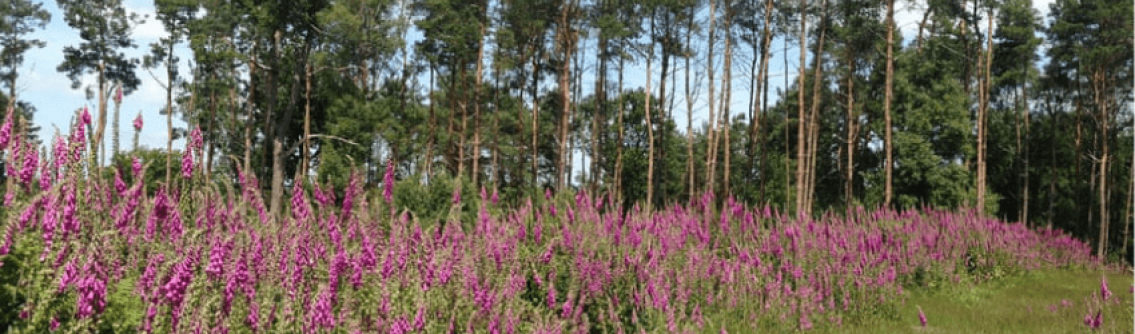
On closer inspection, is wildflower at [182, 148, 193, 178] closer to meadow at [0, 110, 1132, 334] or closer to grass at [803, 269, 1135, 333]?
meadow at [0, 110, 1132, 334]

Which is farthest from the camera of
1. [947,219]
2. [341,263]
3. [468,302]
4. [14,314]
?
[947,219]

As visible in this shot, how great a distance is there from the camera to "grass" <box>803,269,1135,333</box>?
8.50m

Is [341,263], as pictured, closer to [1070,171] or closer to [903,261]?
[903,261]

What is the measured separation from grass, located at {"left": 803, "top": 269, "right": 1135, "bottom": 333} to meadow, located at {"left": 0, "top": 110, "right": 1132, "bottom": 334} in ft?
0.19

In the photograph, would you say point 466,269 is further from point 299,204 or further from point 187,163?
point 187,163

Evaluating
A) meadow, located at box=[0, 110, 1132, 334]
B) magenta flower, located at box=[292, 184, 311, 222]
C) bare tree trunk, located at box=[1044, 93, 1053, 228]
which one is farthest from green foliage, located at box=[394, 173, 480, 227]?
bare tree trunk, located at box=[1044, 93, 1053, 228]

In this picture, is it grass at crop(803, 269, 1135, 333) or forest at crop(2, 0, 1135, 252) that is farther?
forest at crop(2, 0, 1135, 252)

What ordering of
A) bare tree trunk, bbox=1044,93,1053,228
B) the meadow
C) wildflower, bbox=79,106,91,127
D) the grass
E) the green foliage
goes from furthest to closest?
bare tree trunk, bbox=1044,93,1053,228
the green foliage
the grass
wildflower, bbox=79,106,91,127
the meadow

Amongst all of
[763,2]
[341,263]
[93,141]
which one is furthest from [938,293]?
[763,2]

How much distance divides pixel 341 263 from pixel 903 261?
31.1 ft

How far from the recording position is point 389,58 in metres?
38.6

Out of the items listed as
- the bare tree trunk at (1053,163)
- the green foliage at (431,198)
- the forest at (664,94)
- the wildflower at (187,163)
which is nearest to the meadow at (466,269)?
the wildflower at (187,163)

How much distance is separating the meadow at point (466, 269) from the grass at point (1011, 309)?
0.19ft

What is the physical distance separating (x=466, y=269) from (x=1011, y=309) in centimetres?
869
